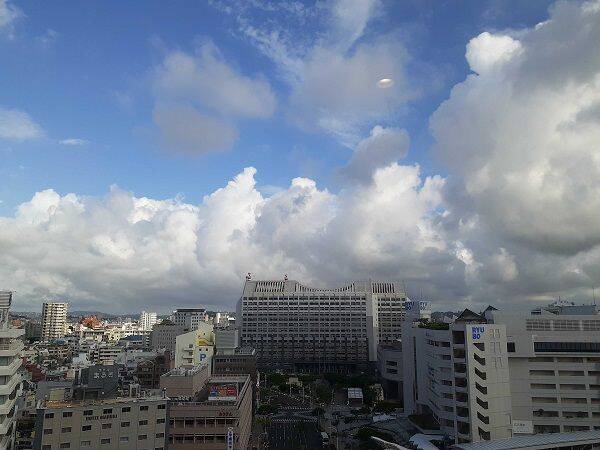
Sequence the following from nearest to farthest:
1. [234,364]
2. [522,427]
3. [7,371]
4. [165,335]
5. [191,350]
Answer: [7,371] → [522,427] → [234,364] → [191,350] → [165,335]

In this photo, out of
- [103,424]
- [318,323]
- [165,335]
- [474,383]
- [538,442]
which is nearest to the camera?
[103,424]

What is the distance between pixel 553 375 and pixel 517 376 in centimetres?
486

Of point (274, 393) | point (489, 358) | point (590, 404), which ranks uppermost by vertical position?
point (489, 358)

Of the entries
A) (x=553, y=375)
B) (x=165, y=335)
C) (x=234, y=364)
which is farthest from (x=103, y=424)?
(x=165, y=335)

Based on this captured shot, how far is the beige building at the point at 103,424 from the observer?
151 feet

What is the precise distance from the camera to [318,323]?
18025cm

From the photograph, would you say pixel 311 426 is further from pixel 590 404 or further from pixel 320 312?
pixel 320 312

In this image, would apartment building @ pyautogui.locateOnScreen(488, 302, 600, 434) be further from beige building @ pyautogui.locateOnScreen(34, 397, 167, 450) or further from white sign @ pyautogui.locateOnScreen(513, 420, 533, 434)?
beige building @ pyautogui.locateOnScreen(34, 397, 167, 450)

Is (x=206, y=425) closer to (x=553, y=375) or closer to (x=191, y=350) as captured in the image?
(x=553, y=375)

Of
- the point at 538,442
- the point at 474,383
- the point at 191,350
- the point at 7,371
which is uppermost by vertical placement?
the point at 7,371

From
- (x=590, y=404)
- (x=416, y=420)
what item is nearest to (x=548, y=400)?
(x=590, y=404)

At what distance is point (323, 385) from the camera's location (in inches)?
5236

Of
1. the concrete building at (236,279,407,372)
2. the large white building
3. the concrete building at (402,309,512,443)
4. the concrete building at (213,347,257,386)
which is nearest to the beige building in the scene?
the concrete building at (402,309,512,443)

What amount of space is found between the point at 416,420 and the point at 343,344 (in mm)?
100259
